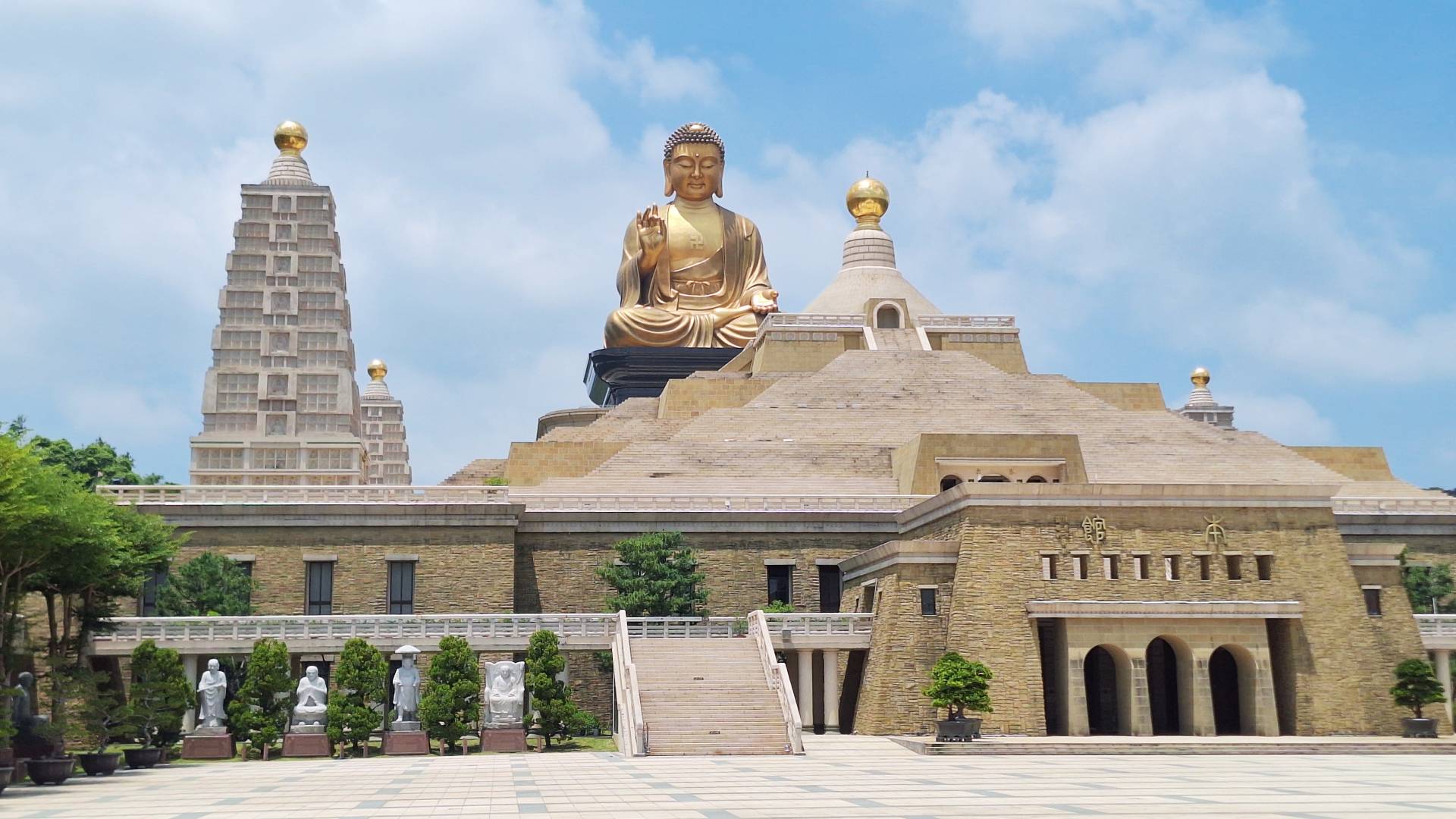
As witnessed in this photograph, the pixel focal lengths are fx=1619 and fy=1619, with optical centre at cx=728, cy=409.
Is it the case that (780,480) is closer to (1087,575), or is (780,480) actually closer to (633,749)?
(1087,575)

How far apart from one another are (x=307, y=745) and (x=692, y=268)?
1630 inches

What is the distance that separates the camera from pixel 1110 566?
36688mm

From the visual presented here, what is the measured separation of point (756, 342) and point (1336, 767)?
3503 centimetres

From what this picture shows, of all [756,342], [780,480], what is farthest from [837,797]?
[756,342]

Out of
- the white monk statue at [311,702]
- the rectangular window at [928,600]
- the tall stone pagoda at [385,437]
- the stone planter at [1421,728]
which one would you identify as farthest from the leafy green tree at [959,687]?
the tall stone pagoda at [385,437]

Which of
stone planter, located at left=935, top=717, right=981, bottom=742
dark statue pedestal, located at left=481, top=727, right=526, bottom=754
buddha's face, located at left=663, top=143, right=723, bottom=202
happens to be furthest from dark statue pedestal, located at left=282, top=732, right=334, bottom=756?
buddha's face, located at left=663, top=143, right=723, bottom=202

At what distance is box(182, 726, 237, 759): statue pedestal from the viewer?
33.5m

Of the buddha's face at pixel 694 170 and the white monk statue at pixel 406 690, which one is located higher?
the buddha's face at pixel 694 170

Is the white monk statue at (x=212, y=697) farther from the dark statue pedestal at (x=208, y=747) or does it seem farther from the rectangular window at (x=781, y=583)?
the rectangular window at (x=781, y=583)

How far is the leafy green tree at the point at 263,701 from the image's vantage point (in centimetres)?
3366

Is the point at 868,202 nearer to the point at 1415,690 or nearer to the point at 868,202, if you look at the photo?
the point at 868,202

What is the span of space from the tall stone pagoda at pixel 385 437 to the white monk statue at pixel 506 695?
201 ft

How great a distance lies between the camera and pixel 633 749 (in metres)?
31.8

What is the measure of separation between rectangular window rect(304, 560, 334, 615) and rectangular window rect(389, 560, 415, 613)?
1569 millimetres
